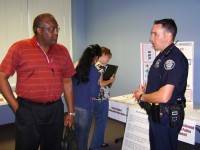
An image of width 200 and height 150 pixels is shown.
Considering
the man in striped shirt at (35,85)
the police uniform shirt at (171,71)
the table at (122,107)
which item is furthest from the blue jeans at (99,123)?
the police uniform shirt at (171,71)

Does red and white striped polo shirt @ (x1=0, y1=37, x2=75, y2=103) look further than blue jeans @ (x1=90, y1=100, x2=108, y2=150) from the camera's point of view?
No

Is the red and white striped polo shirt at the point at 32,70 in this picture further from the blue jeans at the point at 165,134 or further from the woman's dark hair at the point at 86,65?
the blue jeans at the point at 165,134

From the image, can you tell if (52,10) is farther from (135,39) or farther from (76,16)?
(135,39)

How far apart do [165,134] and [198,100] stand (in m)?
1.51

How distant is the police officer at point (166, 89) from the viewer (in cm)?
166

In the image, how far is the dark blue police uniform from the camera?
1.66 metres

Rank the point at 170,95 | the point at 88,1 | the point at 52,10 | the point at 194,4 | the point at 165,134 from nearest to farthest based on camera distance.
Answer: the point at 170,95
the point at 165,134
the point at 194,4
the point at 52,10
the point at 88,1

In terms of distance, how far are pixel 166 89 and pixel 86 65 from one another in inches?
36.3

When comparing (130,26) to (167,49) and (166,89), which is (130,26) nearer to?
(167,49)

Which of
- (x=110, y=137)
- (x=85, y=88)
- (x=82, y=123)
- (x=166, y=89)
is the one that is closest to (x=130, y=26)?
(x=110, y=137)

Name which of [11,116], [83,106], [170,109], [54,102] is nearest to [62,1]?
[11,116]

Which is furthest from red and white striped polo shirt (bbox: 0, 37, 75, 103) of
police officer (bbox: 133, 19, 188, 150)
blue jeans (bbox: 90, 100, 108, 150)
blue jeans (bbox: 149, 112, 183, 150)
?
blue jeans (bbox: 90, 100, 108, 150)

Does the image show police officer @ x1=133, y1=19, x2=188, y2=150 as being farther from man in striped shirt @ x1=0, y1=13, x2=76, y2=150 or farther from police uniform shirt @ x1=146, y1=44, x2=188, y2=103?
man in striped shirt @ x1=0, y1=13, x2=76, y2=150

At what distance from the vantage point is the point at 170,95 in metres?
1.65
